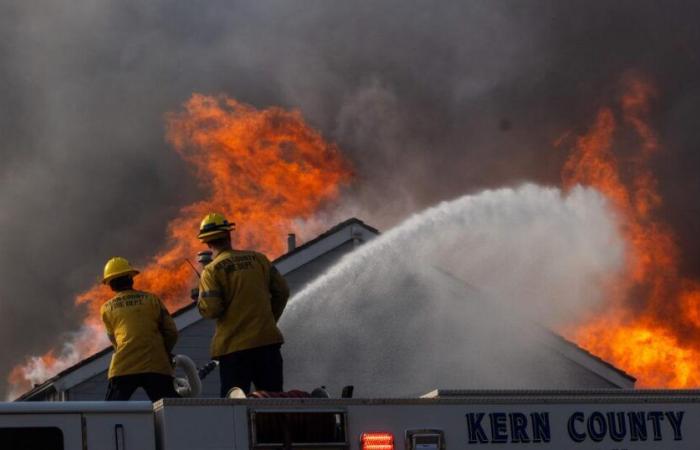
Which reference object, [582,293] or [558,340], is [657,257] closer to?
[582,293]

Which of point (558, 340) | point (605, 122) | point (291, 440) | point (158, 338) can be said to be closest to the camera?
point (291, 440)

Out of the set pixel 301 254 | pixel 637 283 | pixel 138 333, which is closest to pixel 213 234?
pixel 138 333

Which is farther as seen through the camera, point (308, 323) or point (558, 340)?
point (558, 340)

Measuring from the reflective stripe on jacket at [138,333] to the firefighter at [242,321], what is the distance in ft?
1.29

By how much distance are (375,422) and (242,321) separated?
1839 millimetres

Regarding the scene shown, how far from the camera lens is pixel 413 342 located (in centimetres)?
1912

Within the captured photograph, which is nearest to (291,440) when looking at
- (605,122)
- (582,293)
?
(582,293)

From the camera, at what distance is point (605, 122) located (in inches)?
1302

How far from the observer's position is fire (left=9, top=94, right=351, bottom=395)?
28312 millimetres

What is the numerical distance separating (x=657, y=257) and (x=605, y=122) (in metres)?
5.25

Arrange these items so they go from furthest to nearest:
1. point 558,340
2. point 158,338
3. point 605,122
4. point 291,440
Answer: point 605,122
point 558,340
point 158,338
point 291,440

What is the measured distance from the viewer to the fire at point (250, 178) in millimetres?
28312

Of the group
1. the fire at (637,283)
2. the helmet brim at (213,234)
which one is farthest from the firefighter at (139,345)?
the fire at (637,283)

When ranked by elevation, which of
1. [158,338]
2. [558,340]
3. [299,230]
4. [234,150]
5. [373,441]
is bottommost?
[373,441]
